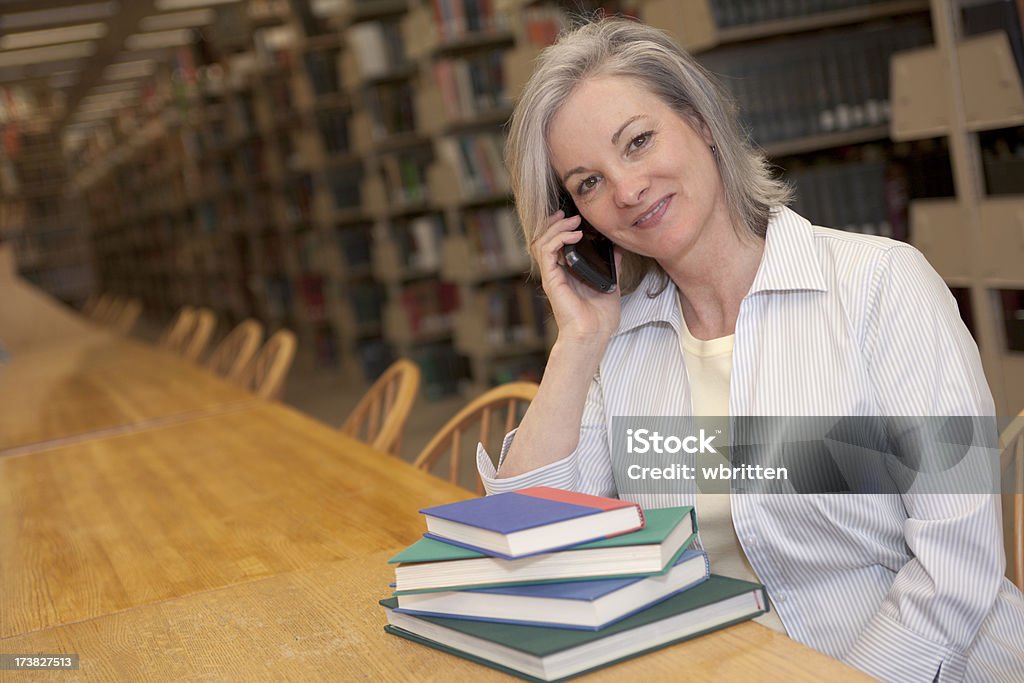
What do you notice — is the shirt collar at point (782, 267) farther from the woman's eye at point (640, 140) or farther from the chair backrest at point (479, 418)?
the chair backrest at point (479, 418)

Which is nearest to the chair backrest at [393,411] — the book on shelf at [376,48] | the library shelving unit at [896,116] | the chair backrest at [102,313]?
the library shelving unit at [896,116]

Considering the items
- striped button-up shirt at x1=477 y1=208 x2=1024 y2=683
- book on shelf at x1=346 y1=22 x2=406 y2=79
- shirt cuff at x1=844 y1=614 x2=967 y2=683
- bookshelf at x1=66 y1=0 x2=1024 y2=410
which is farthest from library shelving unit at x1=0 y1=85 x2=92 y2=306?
shirt cuff at x1=844 y1=614 x2=967 y2=683

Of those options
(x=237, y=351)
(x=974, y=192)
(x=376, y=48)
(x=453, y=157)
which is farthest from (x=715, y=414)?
(x=376, y=48)

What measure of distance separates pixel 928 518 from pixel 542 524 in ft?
1.69

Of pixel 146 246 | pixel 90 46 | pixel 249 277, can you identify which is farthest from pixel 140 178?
pixel 249 277

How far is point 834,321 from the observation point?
4.31ft

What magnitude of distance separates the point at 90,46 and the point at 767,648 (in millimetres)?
11387

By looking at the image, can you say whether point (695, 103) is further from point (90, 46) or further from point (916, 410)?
point (90, 46)

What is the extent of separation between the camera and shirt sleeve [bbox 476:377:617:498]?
4.89 ft

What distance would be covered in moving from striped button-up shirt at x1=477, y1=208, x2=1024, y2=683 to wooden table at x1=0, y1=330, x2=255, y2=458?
196 centimetres

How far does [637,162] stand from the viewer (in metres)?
1.40

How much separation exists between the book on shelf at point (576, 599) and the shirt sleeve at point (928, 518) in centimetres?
28

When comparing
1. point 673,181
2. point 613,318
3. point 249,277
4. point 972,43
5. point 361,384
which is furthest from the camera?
point 249,277

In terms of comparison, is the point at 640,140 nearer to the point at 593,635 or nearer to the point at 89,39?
the point at 593,635
